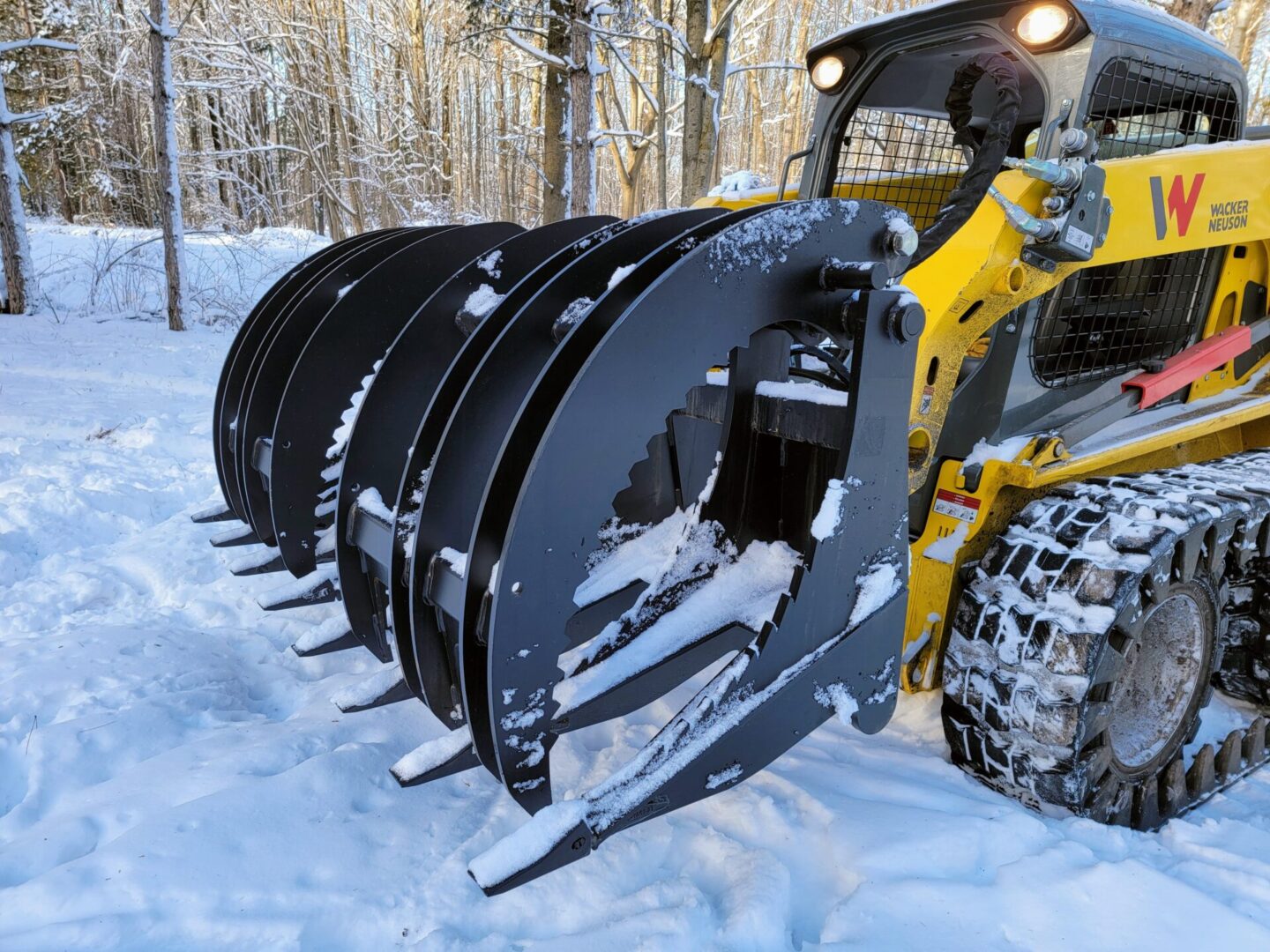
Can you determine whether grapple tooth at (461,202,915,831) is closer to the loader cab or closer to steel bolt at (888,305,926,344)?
steel bolt at (888,305,926,344)

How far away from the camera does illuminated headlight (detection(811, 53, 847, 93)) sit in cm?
301

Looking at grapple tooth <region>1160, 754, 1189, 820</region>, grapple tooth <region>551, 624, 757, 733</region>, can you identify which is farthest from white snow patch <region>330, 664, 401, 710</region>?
grapple tooth <region>1160, 754, 1189, 820</region>

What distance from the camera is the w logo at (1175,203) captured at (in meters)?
2.22

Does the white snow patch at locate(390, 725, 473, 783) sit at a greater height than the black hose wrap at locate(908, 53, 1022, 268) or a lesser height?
lesser

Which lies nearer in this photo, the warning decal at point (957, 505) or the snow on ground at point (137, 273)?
the warning decal at point (957, 505)

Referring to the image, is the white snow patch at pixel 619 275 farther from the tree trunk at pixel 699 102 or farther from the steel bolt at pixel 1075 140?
the tree trunk at pixel 699 102

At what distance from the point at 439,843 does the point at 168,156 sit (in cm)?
1004

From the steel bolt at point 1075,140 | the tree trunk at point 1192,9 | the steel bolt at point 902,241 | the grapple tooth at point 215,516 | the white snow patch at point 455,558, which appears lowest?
the grapple tooth at point 215,516

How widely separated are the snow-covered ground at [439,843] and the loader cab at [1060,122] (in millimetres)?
876

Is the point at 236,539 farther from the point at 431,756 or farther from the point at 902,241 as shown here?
the point at 902,241

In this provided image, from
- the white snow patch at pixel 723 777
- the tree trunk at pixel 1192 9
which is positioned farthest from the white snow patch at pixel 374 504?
the tree trunk at pixel 1192 9

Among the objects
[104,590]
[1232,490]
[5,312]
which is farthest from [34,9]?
[1232,490]

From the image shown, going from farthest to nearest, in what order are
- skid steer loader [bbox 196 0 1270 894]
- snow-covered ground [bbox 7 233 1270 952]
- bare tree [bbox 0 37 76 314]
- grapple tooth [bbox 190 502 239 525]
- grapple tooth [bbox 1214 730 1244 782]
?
bare tree [bbox 0 37 76 314]
grapple tooth [bbox 190 502 239 525]
grapple tooth [bbox 1214 730 1244 782]
snow-covered ground [bbox 7 233 1270 952]
skid steer loader [bbox 196 0 1270 894]

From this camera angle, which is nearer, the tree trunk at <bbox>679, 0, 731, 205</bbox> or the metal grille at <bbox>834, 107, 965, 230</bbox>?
the metal grille at <bbox>834, 107, 965, 230</bbox>
